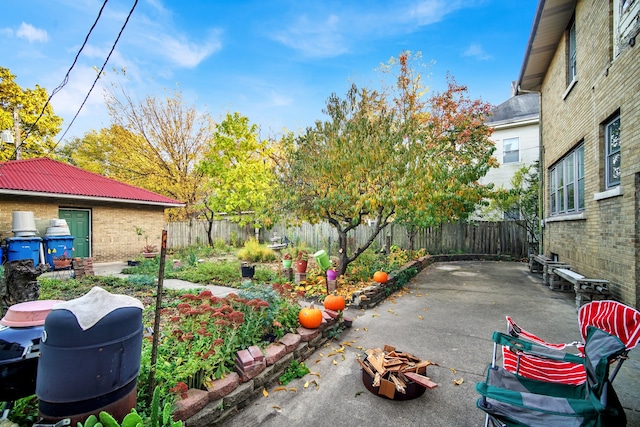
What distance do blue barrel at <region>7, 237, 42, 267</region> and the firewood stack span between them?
970 cm

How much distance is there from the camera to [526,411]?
5.70 feet

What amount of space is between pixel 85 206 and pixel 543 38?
603 inches

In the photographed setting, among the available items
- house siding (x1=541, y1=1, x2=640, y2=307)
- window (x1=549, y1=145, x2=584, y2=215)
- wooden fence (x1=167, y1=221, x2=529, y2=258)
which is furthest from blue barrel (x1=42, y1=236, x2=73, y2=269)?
window (x1=549, y1=145, x2=584, y2=215)

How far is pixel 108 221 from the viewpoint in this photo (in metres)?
11.5

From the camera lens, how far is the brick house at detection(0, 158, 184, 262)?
31.0 feet

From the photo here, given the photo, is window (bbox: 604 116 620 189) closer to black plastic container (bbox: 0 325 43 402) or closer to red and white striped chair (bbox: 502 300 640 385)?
red and white striped chair (bbox: 502 300 640 385)

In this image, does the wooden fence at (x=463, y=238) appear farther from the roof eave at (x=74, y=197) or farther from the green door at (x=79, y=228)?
the green door at (x=79, y=228)

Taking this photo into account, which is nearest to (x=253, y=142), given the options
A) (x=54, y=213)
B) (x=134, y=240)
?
(x=134, y=240)

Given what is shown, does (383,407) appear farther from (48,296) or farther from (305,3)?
(305,3)

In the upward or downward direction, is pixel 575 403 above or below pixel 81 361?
below

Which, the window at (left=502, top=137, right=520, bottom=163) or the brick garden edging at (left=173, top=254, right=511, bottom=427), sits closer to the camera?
the brick garden edging at (left=173, top=254, right=511, bottom=427)

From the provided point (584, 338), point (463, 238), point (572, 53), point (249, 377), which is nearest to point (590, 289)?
point (584, 338)

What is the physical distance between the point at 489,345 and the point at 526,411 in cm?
218

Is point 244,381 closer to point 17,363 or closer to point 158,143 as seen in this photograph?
point 17,363
